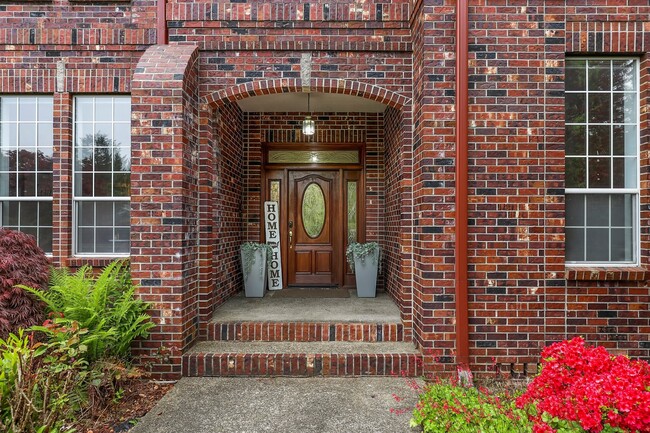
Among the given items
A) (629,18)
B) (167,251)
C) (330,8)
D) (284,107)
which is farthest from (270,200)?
(629,18)

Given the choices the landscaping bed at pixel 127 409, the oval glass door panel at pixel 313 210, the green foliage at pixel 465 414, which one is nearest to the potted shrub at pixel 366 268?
the oval glass door panel at pixel 313 210

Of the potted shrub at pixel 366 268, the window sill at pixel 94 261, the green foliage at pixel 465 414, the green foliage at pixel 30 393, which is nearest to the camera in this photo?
the green foliage at pixel 30 393

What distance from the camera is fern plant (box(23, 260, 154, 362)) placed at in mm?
3324

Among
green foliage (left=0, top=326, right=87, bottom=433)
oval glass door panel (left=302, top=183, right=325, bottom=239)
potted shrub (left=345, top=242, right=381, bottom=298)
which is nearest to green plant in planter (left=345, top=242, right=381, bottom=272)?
potted shrub (left=345, top=242, right=381, bottom=298)

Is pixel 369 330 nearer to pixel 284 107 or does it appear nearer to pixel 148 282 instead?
pixel 148 282

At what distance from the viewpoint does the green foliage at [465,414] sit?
2.60 m

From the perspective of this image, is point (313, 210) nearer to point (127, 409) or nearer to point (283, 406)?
point (283, 406)

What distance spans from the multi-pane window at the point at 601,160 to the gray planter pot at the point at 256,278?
389cm

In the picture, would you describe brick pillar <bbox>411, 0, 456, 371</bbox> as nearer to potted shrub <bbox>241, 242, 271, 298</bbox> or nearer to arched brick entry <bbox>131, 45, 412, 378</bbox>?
arched brick entry <bbox>131, 45, 412, 378</bbox>

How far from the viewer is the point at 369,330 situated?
4.16 m

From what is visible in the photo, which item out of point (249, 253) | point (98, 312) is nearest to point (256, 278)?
point (249, 253)

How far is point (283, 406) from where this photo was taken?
321cm

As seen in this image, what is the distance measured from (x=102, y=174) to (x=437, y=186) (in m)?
3.97

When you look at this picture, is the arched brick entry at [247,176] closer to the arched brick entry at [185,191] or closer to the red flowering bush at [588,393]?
the arched brick entry at [185,191]
